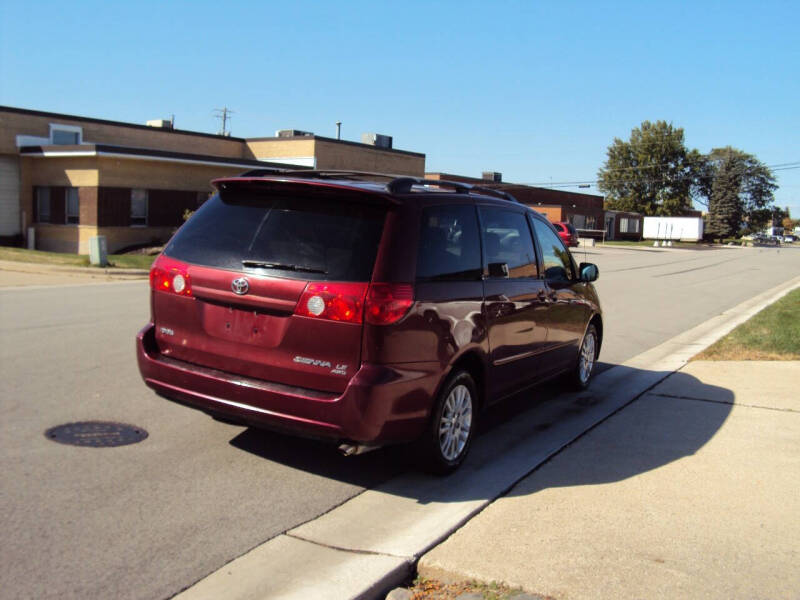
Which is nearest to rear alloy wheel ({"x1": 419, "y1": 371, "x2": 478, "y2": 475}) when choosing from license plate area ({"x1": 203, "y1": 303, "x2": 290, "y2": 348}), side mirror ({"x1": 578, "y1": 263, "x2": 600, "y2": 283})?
license plate area ({"x1": 203, "y1": 303, "x2": 290, "y2": 348})

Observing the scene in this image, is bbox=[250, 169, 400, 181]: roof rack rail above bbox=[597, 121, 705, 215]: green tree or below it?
below

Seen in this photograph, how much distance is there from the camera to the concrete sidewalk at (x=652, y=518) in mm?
3740

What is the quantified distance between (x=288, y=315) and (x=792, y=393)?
5801 mm

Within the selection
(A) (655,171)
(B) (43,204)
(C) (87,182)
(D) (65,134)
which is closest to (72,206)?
(C) (87,182)

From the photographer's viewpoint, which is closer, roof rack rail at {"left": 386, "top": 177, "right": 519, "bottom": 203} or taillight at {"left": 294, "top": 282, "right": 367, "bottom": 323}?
taillight at {"left": 294, "top": 282, "right": 367, "bottom": 323}

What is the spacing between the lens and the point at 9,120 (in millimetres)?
30984

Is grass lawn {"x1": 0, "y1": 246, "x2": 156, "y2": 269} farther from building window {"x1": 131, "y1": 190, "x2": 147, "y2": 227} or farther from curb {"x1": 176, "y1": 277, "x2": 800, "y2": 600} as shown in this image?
curb {"x1": 176, "y1": 277, "x2": 800, "y2": 600}

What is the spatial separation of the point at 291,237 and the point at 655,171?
116m

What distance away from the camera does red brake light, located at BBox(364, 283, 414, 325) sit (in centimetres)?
445

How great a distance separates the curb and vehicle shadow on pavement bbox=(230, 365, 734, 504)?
0.01m

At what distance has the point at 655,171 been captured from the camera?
11331cm

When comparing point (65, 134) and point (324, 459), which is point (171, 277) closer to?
point (324, 459)

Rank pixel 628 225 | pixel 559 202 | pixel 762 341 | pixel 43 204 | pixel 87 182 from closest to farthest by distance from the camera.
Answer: pixel 762 341 → pixel 87 182 → pixel 43 204 → pixel 559 202 → pixel 628 225

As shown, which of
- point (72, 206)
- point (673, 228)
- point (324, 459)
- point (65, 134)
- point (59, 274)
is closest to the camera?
point (324, 459)
